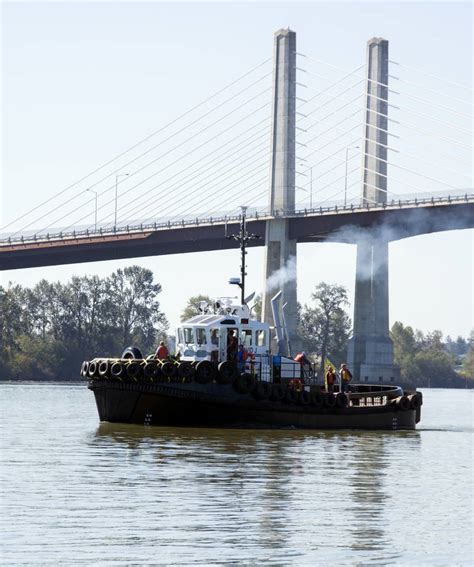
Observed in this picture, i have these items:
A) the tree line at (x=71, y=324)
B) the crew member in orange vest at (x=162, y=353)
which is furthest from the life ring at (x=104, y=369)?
the tree line at (x=71, y=324)

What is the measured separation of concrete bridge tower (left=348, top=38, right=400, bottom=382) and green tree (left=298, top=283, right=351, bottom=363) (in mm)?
35151

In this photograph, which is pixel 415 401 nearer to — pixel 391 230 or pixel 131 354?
pixel 131 354

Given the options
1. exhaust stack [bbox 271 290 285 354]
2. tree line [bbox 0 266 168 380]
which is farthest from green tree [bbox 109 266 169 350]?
exhaust stack [bbox 271 290 285 354]

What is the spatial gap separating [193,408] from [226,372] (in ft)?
4.67

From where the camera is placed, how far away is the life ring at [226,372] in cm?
4038

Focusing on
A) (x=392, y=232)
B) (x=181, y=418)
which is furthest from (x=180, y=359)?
(x=392, y=232)

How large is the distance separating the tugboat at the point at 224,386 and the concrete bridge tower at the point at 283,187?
185ft

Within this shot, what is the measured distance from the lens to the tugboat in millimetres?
40344

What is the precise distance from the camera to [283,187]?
4082 inches

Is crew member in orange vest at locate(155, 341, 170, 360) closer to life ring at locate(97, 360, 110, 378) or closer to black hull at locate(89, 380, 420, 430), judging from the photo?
black hull at locate(89, 380, 420, 430)

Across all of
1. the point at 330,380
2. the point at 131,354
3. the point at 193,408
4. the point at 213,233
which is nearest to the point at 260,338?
the point at 330,380

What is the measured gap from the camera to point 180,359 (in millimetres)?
42062

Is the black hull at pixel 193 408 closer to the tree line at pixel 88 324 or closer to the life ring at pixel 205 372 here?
the life ring at pixel 205 372

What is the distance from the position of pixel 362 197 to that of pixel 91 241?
2080 centimetres
